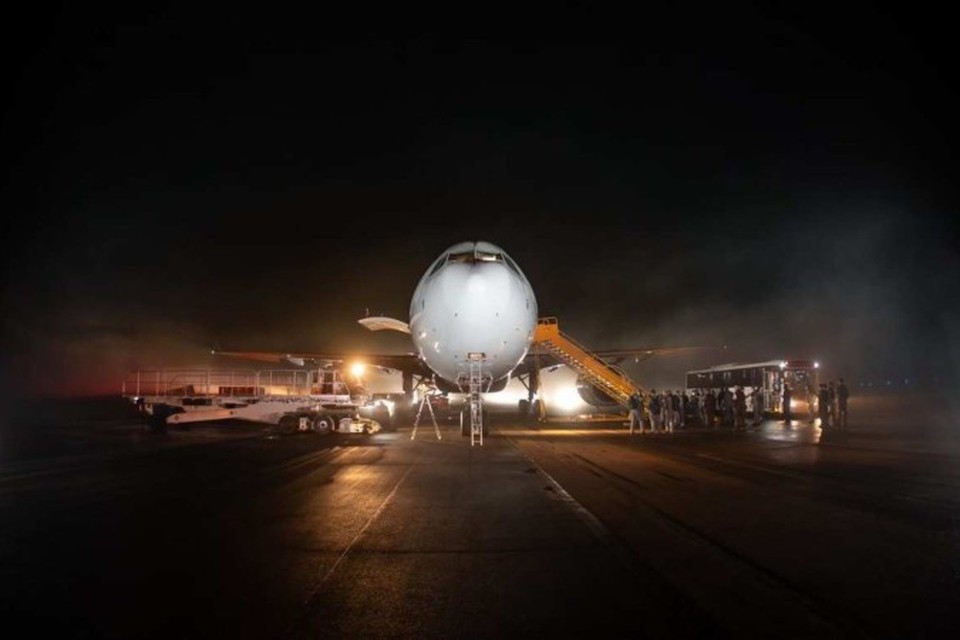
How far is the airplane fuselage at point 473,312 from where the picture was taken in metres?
21.0

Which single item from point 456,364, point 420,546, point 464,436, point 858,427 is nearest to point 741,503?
point 420,546

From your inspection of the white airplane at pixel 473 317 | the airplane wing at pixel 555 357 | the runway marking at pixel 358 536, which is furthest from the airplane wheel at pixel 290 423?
the runway marking at pixel 358 536

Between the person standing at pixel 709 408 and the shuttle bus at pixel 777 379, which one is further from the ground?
the shuttle bus at pixel 777 379

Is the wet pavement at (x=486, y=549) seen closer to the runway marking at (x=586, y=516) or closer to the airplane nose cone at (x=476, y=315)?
the runway marking at (x=586, y=516)

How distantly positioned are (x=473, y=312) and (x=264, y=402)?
1181 cm

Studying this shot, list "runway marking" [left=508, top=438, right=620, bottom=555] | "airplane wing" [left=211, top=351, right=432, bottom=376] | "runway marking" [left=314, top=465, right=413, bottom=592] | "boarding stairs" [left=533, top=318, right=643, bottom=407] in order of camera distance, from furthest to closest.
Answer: "airplane wing" [left=211, top=351, right=432, bottom=376] → "boarding stairs" [left=533, top=318, right=643, bottom=407] → "runway marking" [left=508, top=438, right=620, bottom=555] → "runway marking" [left=314, top=465, right=413, bottom=592]

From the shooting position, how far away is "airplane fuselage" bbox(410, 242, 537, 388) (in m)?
21.0

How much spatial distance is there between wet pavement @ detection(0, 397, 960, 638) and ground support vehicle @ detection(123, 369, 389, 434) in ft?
37.6

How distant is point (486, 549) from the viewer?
8.25 m

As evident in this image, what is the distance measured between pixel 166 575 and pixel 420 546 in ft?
8.44

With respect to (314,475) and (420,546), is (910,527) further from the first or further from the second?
(314,475)

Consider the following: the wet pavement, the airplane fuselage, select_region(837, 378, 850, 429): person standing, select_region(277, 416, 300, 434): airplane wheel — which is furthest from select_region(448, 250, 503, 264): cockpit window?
select_region(837, 378, 850, 429): person standing

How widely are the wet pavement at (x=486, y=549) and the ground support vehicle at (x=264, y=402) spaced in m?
11.4

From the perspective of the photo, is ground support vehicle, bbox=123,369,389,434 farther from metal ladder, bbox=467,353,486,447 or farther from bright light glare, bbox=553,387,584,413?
bright light glare, bbox=553,387,584,413
